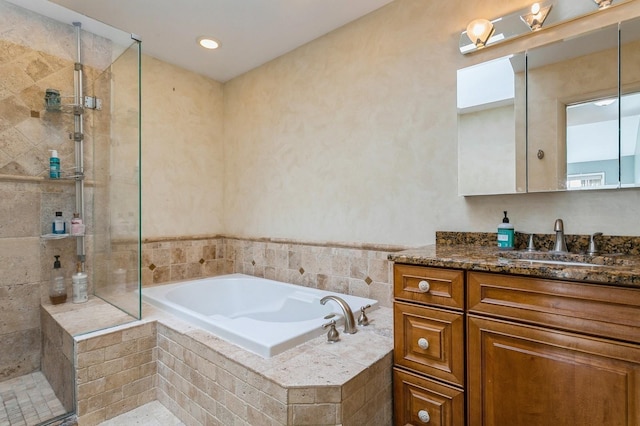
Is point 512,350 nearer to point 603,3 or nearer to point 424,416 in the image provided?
point 424,416

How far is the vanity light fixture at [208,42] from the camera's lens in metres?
2.57

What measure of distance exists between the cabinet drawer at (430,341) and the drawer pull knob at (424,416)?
6.9 inches

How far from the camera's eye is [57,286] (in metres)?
2.31

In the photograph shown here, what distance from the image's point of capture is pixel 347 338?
1664mm

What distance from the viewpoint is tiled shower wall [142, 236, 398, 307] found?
7.38ft

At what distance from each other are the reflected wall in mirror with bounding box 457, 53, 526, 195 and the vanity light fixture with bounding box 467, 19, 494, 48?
0.12 m

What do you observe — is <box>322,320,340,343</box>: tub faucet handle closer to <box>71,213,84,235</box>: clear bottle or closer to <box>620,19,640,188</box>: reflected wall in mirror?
Answer: <box>620,19,640,188</box>: reflected wall in mirror

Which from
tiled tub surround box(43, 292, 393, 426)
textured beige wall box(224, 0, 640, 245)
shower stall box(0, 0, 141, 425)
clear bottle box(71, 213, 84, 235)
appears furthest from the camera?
clear bottle box(71, 213, 84, 235)

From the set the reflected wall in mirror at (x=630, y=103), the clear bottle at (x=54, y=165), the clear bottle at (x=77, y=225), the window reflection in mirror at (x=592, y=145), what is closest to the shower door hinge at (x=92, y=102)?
the clear bottle at (x=54, y=165)

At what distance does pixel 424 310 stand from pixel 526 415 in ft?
1.59

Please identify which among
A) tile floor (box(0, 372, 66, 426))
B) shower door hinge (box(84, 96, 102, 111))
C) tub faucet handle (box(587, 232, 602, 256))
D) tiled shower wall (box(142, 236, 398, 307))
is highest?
shower door hinge (box(84, 96, 102, 111))

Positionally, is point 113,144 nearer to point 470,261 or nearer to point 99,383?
point 99,383

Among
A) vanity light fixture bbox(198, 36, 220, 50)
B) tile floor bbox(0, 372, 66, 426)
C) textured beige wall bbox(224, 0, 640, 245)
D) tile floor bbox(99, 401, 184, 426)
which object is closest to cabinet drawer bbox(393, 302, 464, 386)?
textured beige wall bbox(224, 0, 640, 245)

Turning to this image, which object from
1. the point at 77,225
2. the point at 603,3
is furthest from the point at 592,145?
the point at 77,225
